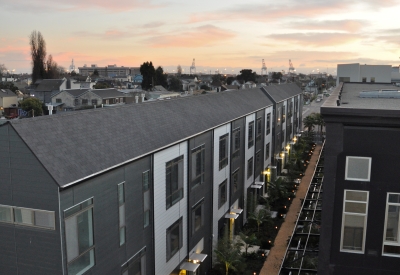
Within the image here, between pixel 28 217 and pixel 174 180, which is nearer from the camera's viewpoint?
pixel 28 217

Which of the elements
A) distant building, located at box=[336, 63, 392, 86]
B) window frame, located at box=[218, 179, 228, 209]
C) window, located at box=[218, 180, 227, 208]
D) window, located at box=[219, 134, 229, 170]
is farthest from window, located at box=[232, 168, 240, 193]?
distant building, located at box=[336, 63, 392, 86]

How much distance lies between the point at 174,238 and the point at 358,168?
9758 millimetres

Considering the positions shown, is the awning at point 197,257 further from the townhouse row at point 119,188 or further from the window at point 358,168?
the window at point 358,168

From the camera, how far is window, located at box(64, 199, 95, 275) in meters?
11.6

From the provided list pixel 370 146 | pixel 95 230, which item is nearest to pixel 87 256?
pixel 95 230

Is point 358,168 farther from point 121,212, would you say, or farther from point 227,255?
point 227,255

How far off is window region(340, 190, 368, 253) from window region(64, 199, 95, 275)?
808cm

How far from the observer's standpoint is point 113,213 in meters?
13.6

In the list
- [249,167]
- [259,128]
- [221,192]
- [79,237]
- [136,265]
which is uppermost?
[259,128]

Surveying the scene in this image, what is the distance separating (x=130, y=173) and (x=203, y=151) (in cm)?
755

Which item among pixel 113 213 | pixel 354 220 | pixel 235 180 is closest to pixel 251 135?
pixel 235 180

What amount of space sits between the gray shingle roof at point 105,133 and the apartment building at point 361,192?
24.0 feet

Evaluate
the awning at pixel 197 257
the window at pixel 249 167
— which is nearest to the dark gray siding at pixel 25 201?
the awning at pixel 197 257

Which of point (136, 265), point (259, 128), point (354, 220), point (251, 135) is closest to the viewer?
point (354, 220)
